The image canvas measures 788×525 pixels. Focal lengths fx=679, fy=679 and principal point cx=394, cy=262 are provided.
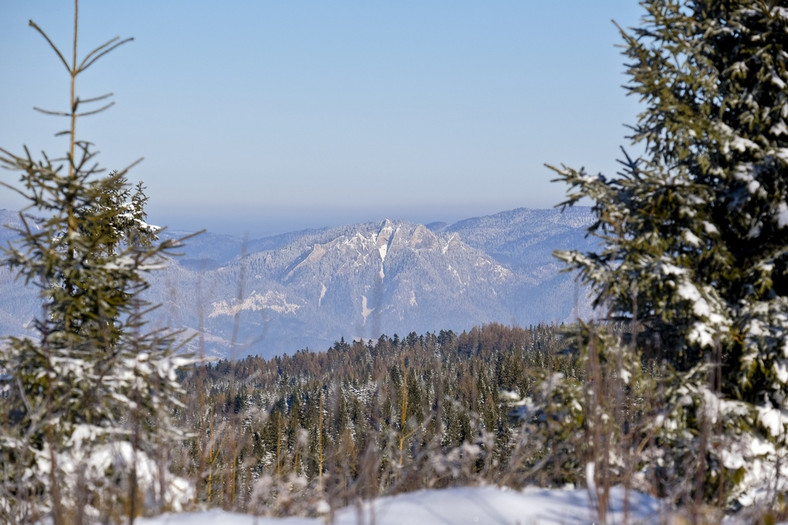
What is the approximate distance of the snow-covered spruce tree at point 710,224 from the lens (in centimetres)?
689

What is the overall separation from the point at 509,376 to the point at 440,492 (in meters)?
74.8

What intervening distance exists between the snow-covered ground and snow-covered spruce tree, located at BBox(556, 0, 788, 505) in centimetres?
288

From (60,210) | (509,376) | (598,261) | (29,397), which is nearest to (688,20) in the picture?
(598,261)

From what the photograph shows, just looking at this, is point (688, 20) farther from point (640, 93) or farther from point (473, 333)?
point (473, 333)

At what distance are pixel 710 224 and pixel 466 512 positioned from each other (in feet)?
16.1

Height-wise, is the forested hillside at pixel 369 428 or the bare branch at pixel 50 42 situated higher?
the bare branch at pixel 50 42

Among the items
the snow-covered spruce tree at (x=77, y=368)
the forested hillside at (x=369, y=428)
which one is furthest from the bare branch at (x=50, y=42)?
the forested hillside at (x=369, y=428)

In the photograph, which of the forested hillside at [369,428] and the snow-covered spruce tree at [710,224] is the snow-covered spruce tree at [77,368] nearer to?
the forested hillside at [369,428]

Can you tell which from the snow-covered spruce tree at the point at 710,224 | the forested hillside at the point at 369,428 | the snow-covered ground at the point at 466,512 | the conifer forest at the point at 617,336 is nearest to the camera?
the snow-covered ground at the point at 466,512

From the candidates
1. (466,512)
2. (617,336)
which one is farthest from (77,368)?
(617,336)

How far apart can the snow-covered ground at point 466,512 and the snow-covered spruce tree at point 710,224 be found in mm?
2875

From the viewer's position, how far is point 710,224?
23.9 feet

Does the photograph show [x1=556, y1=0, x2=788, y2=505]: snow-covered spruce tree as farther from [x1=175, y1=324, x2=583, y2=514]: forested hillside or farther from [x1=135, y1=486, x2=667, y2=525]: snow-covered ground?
[x1=135, y1=486, x2=667, y2=525]: snow-covered ground

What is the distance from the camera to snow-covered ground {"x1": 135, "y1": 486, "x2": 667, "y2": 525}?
12.3ft
